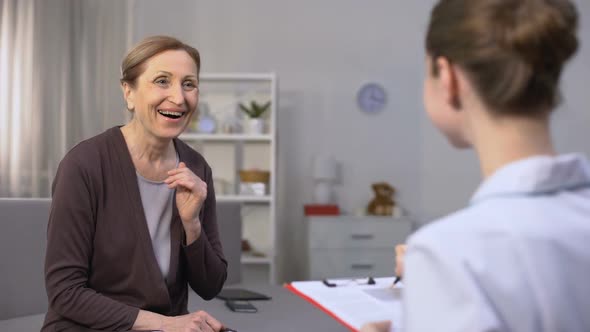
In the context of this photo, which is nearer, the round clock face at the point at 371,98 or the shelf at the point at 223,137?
the shelf at the point at 223,137

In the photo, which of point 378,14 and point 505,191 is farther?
point 378,14

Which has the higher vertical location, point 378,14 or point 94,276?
point 378,14

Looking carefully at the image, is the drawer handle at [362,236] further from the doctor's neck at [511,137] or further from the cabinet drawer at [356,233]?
the doctor's neck at [511,137]

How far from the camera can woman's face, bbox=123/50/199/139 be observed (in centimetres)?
174

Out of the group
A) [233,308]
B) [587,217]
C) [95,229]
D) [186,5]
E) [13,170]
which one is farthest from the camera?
[186,5]

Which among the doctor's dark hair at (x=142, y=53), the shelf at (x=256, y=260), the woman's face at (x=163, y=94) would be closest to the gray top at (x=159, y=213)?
the woman's face at (x=163, y=94)

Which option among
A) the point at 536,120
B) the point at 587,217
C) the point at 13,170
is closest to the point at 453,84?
the point at 536,120

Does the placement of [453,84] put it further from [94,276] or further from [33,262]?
[33,262]

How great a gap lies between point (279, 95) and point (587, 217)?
498 cm

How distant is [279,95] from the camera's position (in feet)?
18.4

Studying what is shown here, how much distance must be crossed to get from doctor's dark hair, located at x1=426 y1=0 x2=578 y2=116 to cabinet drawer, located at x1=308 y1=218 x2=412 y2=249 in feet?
14.3

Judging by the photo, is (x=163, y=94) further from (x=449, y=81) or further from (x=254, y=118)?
(x=254, y=118)

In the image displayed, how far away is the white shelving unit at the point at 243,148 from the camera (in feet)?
16.4

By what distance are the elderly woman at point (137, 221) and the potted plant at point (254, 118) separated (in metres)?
3.16
